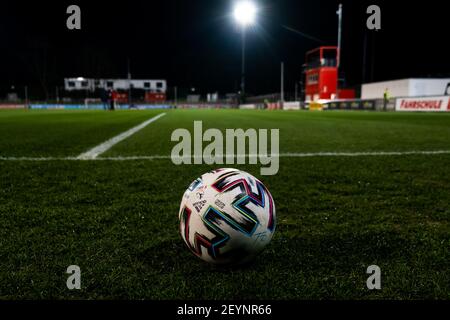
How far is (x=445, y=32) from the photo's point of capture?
38.9 meters

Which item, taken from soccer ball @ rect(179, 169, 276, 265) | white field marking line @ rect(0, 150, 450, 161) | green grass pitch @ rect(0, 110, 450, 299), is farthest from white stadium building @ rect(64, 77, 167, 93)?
soccer ball @ rect(179, 169, 276, 265)

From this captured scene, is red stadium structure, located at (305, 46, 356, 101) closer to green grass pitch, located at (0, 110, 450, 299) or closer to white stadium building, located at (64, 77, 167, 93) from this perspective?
white stadium building, located at (64, 77, 167, 93)

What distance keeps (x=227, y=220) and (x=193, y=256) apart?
1.21ft

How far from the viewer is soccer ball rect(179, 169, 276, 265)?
2.02 metres

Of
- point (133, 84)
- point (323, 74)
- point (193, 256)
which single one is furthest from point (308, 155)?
point (133, 84)

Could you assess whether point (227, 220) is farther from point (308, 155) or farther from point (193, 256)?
point (308, 155)

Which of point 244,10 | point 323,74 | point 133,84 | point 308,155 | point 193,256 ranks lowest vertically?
point 193,256

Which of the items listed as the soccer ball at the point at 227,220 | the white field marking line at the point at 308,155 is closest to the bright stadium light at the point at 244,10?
the white field marking line at the point at 308,155

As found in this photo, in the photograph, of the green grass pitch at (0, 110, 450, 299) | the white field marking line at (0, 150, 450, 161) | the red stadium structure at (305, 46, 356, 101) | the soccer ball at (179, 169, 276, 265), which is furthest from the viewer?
the red stadium structure at (305, 46, 356, 101)

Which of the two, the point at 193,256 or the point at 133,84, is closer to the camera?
the point at 193,256

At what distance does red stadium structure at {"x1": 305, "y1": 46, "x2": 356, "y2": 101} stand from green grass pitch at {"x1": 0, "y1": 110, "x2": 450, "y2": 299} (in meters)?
55.0

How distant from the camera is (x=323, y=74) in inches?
2304

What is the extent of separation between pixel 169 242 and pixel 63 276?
667 millimetres

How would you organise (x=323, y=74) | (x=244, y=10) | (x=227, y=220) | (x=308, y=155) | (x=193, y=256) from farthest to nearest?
(x=323, y=74) < (x=244, y=10) < (x=308, y=155) < (x=193, y=256) < (x=227, y=220)
